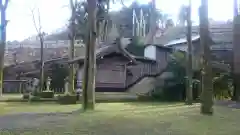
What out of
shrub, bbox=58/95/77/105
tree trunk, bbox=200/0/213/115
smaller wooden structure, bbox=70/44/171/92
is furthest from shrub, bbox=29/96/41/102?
tree trunk, bbox=200/0/213/115

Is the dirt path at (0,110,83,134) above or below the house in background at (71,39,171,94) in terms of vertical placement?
below

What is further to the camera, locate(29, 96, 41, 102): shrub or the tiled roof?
the tiled roof

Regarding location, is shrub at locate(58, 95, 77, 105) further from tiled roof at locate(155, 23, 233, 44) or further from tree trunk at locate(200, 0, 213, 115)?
tiled roof at locate(155, 23, 233, 44)

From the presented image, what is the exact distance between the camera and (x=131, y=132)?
25.7ft

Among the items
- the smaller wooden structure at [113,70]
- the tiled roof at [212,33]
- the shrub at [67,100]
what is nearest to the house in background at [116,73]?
the smaller wooden structure at [113,70]

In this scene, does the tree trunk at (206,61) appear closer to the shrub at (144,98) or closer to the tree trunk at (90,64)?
the tree trunk at (90,64)

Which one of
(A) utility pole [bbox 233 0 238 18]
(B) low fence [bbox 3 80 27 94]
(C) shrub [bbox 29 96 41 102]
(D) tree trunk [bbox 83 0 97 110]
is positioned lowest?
(C) shrub [bbox 29 96 41 102]

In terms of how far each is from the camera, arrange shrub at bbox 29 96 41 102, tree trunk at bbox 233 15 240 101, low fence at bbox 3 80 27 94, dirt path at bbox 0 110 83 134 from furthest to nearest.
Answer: low fence at bbox 3 80 27 94 < shrub at bbox 29 96 41 102 < tree trunk at bbox 233 15 240 101 < dirt path at bbox 0 110 83 134

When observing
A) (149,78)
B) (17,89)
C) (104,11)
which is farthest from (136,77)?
(104,11)

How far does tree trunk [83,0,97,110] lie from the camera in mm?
14258

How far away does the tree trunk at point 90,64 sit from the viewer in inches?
561

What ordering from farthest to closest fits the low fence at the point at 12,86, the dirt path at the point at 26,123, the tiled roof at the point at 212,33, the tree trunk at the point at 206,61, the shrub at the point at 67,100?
the tiled roof at the point at 212,33, the low fence at the point at 12,86, the shrub at the point at 67,100, the tree trunk at the point at 206,61, the dirt path at the point at 26,123

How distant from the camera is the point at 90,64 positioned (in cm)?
1433

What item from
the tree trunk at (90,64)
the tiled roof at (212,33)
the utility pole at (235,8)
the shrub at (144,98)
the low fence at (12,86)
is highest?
the tiled roof at (212,33)
